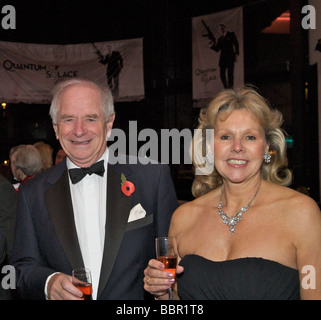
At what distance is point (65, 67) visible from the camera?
32.5 feet

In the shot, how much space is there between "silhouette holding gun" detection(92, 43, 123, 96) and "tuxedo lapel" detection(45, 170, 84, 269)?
720 centimetres

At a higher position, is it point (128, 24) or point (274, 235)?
point (128, 24)

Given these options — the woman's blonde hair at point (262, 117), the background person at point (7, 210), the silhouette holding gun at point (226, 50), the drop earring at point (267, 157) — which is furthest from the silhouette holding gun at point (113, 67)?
the drop earring at point (267, 157)

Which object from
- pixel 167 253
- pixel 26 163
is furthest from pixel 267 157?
pixel 26 163

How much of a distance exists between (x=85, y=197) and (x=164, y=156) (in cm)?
736

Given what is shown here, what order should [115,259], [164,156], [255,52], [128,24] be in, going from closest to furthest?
1. [115,259]
2. [255,52]
3. [164,156]
4. [128,24]

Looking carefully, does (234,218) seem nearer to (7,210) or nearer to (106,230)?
(106,230)

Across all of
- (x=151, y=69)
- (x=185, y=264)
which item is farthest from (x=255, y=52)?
(x=185, y=264)

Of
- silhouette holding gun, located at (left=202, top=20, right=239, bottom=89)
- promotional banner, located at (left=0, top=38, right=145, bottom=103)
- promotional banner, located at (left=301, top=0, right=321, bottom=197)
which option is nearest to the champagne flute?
promotional banner, located at (left=301, top=0, right=321, bottom=197)

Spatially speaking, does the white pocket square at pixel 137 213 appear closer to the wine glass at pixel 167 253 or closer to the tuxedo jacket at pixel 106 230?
the tuxedo jacket at pixel 106 230

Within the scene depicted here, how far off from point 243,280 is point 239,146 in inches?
27.2

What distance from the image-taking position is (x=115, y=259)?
98.4 inches

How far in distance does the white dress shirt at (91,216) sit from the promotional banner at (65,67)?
700 centimetres
